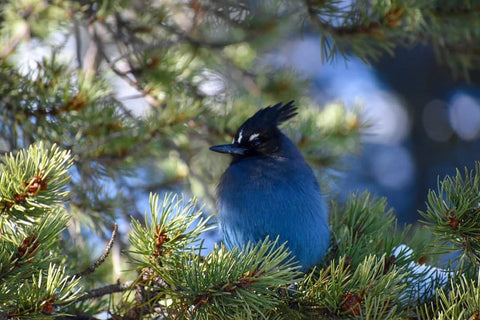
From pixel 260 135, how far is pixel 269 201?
50cm

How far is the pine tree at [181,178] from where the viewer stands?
5.40 ft

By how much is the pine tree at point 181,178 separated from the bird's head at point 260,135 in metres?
0.29

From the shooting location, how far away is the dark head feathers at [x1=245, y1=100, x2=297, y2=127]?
9.83 ft

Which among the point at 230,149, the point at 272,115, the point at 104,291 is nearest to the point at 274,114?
the point at 272,115

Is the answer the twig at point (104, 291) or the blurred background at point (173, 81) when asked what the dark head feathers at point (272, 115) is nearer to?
the blurred background at point (173, 81)

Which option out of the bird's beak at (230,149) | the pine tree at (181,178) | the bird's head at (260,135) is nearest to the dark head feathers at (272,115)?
the bird's head at (260,135)

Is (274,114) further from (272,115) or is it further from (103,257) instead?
(103,257)

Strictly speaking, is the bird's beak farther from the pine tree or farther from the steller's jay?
the pine tree

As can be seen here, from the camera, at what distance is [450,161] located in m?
8.84

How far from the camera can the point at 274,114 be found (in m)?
3.07

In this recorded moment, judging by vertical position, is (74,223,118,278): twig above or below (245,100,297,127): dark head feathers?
above

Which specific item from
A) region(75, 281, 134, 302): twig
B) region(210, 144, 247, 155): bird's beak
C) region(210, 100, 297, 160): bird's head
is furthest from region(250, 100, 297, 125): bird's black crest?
region(75, 281, 134, 302): twig

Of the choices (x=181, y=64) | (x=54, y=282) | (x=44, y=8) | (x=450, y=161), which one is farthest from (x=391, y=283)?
(x=450, y=161)

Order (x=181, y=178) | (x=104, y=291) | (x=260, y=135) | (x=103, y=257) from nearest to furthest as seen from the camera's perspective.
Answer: (x=103, y=257)
(x=104, y=291)
(x=260, y=135)
(x=181, y=178)
